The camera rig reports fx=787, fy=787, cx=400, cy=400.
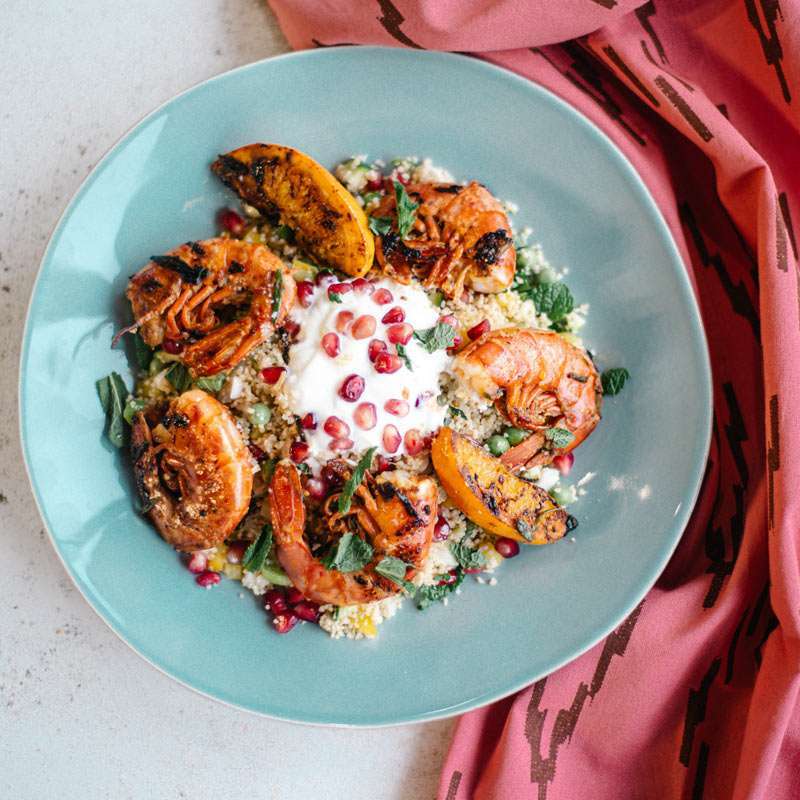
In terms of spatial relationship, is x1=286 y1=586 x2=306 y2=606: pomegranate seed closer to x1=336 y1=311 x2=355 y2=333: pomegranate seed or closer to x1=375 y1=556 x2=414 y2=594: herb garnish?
x1=375 y1=556 x2=414 y2=594: herb garnish

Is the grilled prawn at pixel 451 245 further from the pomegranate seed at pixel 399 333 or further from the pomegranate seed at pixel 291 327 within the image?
the pomegranate seed at pixel 291 327

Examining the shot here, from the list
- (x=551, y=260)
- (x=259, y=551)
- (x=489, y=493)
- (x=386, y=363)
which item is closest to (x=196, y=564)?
(x=259, y=551)

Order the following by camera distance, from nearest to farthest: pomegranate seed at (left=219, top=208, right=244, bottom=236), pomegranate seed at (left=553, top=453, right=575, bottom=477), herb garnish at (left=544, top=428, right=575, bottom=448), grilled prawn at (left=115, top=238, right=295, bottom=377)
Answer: grilled prawn at (left=115, top=238, right=295, bottom=377)
herb garnish at (left=544, top=428, right=575, bottom=448)
pomegranate seed at (left=219, top=208, right=244, bottom=236)
pomegranate seed at (left=553, top=453, right=575, bottom=477)

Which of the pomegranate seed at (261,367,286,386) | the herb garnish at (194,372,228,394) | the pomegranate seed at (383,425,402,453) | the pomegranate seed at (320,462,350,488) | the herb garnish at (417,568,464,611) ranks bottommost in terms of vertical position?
the herb garnish at (417,568,464,611)

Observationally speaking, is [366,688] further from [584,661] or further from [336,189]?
[336,189]

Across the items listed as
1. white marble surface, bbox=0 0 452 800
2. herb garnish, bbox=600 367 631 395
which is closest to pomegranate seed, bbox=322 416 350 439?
herb garnish, bbox=600 367 631 395

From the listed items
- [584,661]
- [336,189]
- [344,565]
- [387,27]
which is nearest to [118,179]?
[336,189]
